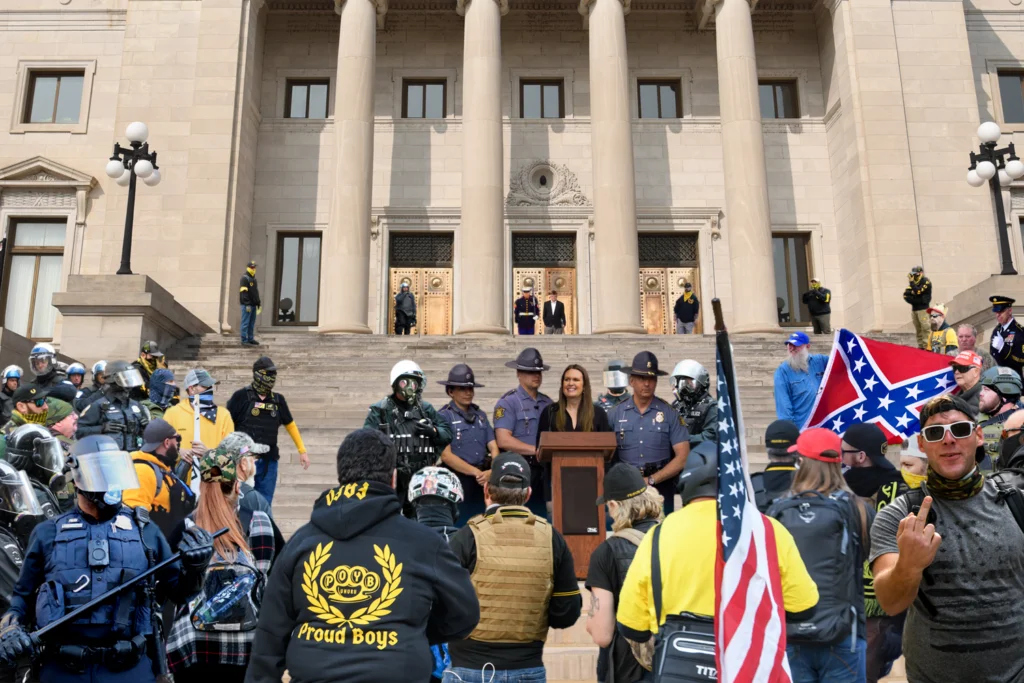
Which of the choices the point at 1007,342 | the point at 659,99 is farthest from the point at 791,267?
the point at 1007,342

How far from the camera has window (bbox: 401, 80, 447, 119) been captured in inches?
1097

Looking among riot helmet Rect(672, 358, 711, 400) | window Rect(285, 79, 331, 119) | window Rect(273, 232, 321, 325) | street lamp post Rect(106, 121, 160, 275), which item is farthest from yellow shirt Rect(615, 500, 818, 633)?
window Rect(285, 79, 331, 119)

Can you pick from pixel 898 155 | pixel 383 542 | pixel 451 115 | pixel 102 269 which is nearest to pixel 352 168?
pixel 451 115

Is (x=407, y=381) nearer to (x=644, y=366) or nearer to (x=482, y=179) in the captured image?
(x=644, y=366)

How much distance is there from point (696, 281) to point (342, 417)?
1475 cm

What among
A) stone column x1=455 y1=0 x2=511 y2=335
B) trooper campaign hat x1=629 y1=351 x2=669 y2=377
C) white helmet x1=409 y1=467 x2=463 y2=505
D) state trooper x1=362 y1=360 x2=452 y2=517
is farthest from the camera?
stone column x1=455 y1=0 x2=511 y2=335

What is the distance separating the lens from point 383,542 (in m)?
3.39

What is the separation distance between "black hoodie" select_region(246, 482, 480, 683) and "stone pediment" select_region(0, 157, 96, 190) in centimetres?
2538

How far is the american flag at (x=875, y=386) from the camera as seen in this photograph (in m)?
8.59

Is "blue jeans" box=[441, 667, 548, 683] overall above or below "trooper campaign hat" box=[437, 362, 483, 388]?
below

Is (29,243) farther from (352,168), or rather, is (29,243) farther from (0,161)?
(352,168)

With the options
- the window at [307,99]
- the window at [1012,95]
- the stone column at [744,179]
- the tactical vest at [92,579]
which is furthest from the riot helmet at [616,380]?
the window at [1012,95]

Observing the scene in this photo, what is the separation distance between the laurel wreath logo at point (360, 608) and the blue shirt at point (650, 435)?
15.9 feet

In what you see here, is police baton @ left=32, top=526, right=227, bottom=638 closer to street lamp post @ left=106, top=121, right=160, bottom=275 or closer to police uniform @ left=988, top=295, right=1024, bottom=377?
police uniform @ left=988, top=295, right=1024, bottom=377
